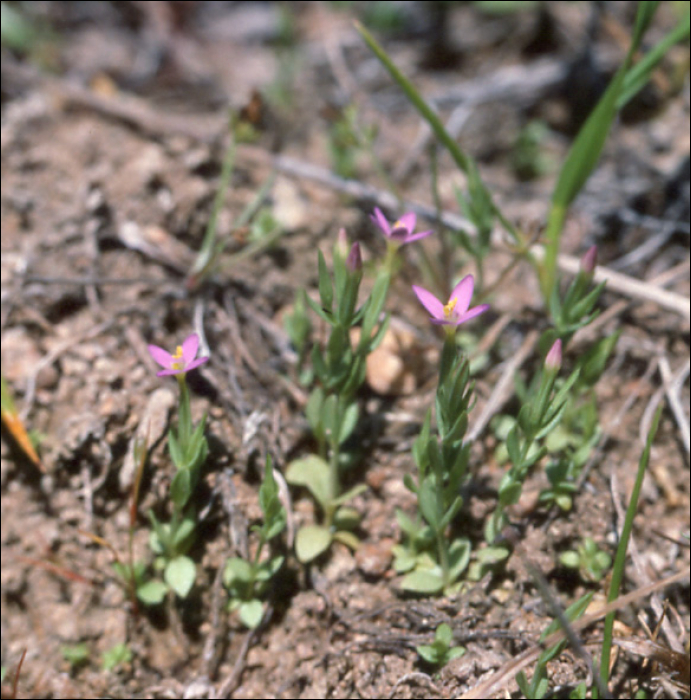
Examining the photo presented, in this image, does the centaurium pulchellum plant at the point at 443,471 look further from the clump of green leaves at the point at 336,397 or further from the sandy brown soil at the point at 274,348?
the clump of green leaves at the point at 336,397

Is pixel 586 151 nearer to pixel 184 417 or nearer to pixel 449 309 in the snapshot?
pixel 449 309

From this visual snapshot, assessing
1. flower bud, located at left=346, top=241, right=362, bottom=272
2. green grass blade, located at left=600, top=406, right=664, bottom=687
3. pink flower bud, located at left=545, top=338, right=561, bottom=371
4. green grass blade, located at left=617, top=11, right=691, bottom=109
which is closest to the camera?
green grass blade, located at left=600, top=406, right=664, bottom=687

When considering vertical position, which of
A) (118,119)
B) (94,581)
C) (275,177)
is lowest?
(94,581)

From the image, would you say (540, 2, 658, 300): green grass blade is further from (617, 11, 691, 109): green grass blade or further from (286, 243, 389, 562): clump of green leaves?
(286, 243, 389, 562): clump of green leaves

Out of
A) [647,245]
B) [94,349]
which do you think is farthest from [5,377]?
[647,245]

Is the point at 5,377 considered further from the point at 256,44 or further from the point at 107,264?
the point at 256,44

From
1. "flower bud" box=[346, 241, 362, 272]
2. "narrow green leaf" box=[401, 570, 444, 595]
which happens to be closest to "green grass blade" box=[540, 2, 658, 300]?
"flower bud" box=[346, 241, 362, 272]

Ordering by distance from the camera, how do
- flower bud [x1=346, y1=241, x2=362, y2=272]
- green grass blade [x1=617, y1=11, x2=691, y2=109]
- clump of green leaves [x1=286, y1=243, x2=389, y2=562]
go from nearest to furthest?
1. flower bud [x1=346, y1=241, x2=362, y2=272]
2. clump of green leaves [x1=286, y1=243, x2=389, y2=562]
3. green grass blade [x1=617, y1=11, x2=691, y2=109]
